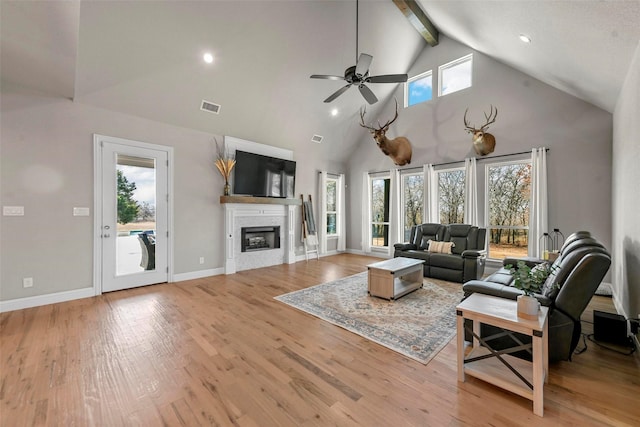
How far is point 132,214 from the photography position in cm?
442

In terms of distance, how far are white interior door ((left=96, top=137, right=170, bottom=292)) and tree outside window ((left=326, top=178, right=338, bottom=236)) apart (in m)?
4.48

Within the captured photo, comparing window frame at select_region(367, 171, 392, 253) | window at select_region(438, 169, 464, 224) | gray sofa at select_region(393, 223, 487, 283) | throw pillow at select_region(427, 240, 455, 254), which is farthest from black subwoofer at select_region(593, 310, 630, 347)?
window frame at select_region(367, 171, 392, 253)

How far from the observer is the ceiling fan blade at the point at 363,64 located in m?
3.47

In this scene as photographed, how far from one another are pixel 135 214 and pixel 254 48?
3476 millimetres

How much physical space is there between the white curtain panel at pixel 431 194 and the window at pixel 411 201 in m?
0.39

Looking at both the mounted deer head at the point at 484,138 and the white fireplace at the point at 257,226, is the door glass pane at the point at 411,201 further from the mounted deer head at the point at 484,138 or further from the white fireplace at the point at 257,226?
the white fireplace at the point at 257,226

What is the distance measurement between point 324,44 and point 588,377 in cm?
570

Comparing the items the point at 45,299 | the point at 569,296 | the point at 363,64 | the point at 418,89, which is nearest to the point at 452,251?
→ the point at 569,296

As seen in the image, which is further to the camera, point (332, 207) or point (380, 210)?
point (332, 207)

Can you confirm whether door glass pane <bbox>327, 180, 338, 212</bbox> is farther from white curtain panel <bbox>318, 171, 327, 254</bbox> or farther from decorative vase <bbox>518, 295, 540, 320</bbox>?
decorative vase <bbox>518, 295, 540, 320</bbox>

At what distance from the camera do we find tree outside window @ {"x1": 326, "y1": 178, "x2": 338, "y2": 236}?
802 centimetres

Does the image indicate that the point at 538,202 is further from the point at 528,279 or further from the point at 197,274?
the point at 197,274

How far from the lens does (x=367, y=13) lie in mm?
4789

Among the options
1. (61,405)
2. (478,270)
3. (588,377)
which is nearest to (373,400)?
(588,377)
